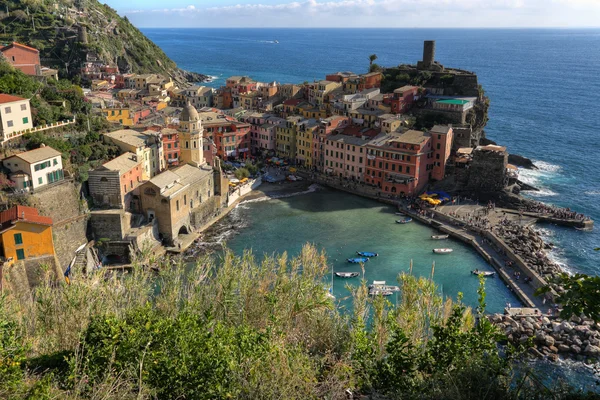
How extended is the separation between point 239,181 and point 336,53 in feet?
472

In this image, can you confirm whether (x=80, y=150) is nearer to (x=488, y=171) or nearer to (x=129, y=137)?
(x=129, y=137)

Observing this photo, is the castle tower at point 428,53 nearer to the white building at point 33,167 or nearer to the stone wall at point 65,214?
the stone wall at point 65,214

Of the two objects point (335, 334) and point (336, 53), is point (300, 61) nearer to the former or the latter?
point (336, 53)

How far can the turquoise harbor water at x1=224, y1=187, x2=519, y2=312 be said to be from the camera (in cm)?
2981

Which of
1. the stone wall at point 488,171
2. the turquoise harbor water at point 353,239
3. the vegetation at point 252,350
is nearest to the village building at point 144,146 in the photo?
the turquoise harbor water at point 353,239

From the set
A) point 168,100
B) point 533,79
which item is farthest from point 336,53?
point 168,100

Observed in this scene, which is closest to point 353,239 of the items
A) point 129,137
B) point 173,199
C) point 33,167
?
point 173,199

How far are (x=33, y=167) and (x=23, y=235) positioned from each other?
16.3ft

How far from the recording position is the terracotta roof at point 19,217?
25.4 meters

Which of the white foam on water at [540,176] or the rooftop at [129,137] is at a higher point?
the rooftop at [129,137]

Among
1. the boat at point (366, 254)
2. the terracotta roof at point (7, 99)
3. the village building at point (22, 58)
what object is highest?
the village building at point (22, 58)

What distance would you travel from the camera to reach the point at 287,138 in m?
49.8

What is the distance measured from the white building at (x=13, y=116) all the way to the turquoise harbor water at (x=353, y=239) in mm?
14493

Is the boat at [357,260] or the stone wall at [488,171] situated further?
the stone wall at [488,171]
